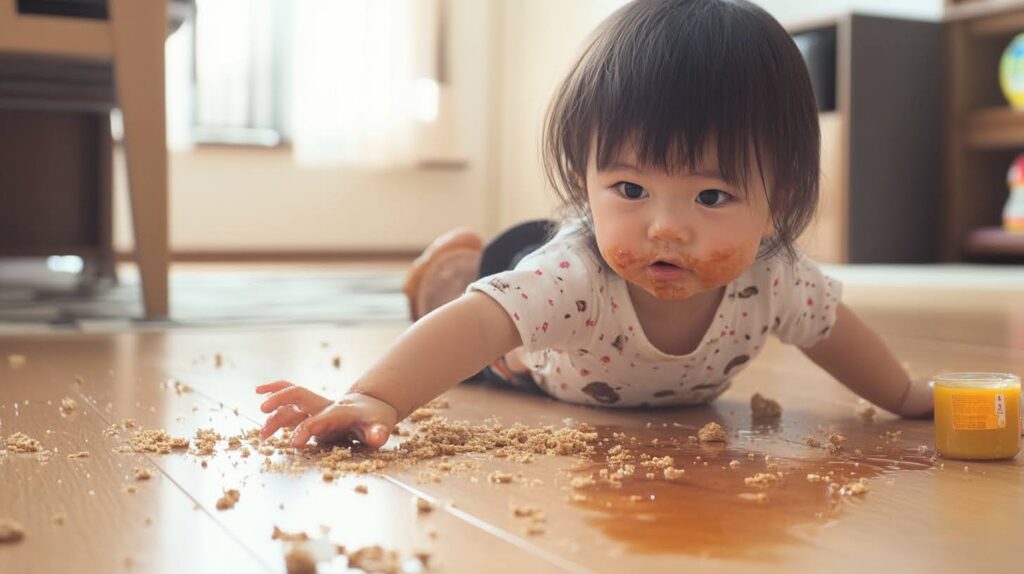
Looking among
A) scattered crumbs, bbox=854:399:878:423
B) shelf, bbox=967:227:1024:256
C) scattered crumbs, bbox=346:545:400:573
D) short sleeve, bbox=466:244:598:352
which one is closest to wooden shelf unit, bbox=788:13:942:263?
shelf, bbox=967:227:1024:256

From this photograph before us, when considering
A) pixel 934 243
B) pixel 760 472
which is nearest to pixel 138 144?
pixel 760 472

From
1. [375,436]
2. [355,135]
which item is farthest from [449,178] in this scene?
[375,436]

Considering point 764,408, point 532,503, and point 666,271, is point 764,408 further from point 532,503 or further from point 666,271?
point 532,503

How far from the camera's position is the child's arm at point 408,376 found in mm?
768

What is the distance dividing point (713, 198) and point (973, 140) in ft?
10.5

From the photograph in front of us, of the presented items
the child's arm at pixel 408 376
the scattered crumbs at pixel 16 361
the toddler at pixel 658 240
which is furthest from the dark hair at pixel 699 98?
the scattered crumbs at pixel 16 361

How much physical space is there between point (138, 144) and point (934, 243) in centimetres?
291

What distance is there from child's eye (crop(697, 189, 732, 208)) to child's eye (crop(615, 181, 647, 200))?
40 millimetres

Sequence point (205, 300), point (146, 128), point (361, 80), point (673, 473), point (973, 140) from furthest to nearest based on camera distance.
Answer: point (361, 80)
point (973, 140)
point (205, 300)
point (146, 128)
point (673, 473)

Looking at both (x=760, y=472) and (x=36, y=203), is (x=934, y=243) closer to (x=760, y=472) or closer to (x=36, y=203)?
(x=36, y=203)

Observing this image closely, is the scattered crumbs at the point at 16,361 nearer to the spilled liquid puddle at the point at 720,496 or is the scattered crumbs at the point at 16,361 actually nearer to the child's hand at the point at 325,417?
the child's hand at the point at 325,417

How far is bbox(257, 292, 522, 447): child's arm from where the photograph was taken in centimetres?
77

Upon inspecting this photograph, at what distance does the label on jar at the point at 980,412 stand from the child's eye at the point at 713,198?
203 millimetres

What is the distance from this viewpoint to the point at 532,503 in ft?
2.03
